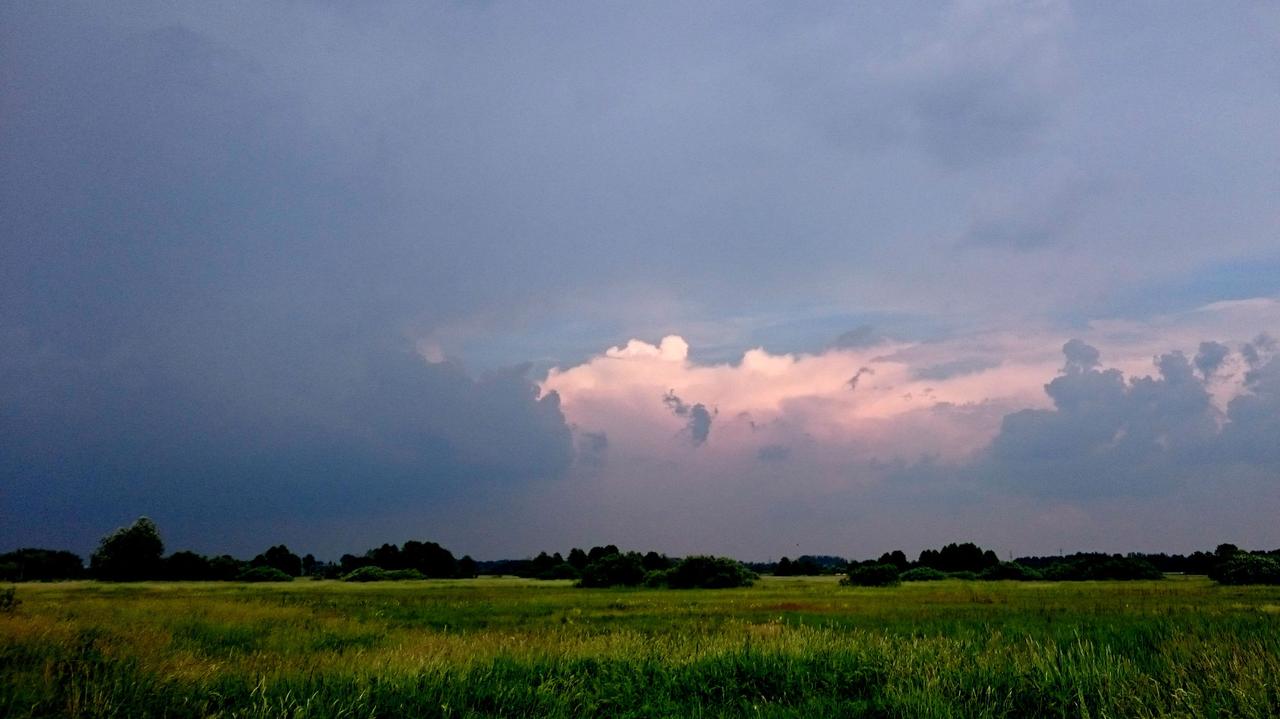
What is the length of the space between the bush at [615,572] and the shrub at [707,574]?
3.28 metres

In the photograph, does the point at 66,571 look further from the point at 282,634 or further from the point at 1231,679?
the point at 1231,679

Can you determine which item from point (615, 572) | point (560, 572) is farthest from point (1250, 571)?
point (560, 572)

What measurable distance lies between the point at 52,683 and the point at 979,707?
13710mm

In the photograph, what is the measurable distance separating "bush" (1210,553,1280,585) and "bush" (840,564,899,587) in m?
23.8

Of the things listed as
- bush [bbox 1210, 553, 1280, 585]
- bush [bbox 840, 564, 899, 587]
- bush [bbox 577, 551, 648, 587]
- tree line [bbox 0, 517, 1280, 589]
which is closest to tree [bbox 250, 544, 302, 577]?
tree line [bbox 0, 517, 1280, 589]

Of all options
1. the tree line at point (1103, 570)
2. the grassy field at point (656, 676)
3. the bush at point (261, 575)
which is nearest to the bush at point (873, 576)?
the tree line at point (1103, 570)

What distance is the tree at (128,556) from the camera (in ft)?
271

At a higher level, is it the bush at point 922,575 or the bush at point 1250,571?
the bush at point 1250,571

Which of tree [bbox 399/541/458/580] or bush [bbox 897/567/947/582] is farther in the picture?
tree [bbox 399/541/458/580]

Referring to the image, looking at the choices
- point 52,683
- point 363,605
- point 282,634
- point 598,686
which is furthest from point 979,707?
point 363,605

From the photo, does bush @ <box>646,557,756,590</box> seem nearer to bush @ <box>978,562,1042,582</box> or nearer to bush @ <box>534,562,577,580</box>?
bush @ <box>534,562,577,580</box>

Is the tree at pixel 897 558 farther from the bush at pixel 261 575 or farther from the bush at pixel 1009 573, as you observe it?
the bush at pixel 261 575

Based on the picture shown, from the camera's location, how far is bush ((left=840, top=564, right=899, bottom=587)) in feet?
211

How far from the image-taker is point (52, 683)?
10547 millimetres
